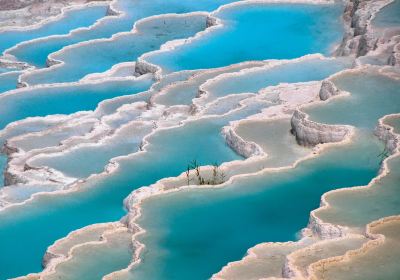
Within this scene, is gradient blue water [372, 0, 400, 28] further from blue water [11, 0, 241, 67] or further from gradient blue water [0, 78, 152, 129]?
blue water [11, 0, 241, 67]

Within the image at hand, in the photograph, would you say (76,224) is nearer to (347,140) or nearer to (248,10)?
(347,140)

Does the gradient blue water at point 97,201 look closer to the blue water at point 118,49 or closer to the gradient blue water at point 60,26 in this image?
the blue water at point 118,49

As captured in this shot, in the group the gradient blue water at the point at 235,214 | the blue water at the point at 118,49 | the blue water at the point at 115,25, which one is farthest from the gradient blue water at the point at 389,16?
the blue water at the point at 115,25

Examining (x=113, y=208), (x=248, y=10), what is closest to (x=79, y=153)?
(x=113, y=208)

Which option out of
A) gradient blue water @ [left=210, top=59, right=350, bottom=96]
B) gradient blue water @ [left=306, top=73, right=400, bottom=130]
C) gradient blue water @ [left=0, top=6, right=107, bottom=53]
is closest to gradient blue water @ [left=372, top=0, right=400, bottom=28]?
gradient blue water @ [left=210, top=59, right=350, bottom=96]

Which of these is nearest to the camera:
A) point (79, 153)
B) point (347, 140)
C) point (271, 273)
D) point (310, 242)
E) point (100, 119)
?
point (271, 273)
